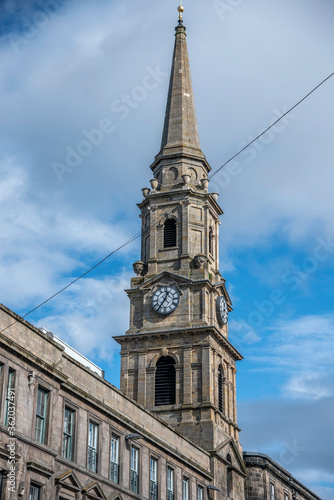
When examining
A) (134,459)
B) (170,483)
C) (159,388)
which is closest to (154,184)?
(159,388)

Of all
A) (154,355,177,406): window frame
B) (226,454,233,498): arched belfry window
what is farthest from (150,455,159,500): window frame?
(154,355,177,406): window frame

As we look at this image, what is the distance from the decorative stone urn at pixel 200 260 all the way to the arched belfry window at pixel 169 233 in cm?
250

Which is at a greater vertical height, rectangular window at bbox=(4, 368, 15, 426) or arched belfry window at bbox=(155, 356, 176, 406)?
arched belfry window at bbox=(155, 356, 176, 406)

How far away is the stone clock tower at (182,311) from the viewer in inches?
2322

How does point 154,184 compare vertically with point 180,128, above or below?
below

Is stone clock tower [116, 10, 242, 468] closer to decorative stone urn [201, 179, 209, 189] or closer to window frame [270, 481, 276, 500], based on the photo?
decorative stone urn [201, 179, 209, 189]

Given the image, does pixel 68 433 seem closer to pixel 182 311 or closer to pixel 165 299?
pixel 182 311

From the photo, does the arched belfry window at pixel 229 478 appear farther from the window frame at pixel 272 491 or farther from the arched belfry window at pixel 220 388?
the window frame at pixel 272 491

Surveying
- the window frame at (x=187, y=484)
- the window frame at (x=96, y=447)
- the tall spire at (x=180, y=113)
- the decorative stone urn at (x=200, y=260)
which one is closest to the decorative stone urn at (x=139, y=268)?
the decorative stone urn at (x=200, y=260)

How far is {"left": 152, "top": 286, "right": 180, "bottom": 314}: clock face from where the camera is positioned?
61.9 meters

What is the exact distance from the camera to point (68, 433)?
3647cm

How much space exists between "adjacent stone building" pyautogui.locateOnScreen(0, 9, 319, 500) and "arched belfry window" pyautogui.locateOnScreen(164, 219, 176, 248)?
75 mm

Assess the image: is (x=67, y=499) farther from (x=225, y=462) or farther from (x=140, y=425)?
(x=225, y=462)

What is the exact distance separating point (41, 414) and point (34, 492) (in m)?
3.00
